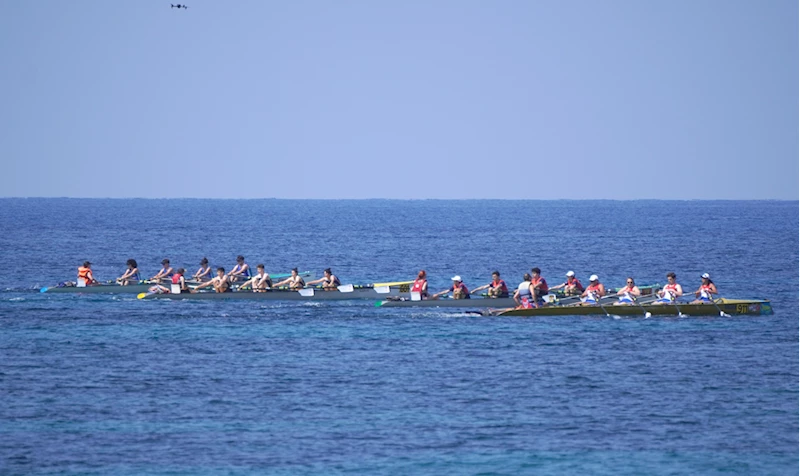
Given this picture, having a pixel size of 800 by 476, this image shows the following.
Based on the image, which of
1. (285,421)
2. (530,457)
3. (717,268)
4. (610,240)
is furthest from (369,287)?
(610,240)

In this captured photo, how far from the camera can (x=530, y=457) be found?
26125mm

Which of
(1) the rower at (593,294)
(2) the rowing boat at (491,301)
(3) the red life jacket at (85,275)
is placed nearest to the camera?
(1) the rower at (593,294)

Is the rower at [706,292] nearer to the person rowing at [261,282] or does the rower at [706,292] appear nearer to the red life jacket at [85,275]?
the person rowing at [261,282]

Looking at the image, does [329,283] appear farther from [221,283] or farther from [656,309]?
[656,309]

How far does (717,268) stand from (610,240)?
44.1 metres

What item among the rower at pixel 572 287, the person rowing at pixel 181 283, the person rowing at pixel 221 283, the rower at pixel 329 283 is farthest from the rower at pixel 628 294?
the person rowing at pixel 181 283

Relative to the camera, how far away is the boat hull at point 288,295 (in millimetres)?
52531

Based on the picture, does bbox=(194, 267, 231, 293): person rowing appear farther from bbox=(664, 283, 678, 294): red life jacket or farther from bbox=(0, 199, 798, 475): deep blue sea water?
bbox=(664, 283, 678, 294): red life jacket

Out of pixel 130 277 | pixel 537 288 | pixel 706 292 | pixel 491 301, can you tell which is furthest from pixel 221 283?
pixel 706 292

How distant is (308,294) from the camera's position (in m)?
52.6

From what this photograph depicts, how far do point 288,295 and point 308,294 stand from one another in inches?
36.2

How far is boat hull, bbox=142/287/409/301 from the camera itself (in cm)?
5253

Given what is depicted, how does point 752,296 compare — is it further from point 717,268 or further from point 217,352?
point 217,352

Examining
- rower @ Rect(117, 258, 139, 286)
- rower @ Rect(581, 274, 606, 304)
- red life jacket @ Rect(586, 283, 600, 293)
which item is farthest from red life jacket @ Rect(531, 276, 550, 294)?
rower @ Rect(117, 258, 139, 286)
